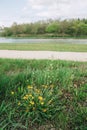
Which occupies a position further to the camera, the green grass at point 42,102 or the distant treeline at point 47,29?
the distant treeline at point 47,29

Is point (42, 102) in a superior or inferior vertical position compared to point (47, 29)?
superior

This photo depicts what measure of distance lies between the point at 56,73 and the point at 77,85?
52cm

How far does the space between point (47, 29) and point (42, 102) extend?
118 ft

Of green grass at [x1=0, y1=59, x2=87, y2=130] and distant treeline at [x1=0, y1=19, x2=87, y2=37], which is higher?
green grass at [x1=0, y1=59, x2=87, y2=130]

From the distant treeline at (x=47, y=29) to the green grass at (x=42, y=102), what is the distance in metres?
32.3

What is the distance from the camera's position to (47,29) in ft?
127

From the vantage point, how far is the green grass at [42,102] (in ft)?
10.3

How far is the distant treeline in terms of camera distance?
37.6m

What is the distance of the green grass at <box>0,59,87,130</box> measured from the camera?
3.14m

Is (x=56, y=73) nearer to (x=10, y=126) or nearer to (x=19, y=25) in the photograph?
(x=10, y=126)

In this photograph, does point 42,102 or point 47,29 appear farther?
point 47,29

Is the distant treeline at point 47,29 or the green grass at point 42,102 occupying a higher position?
the green grass at point 42,102

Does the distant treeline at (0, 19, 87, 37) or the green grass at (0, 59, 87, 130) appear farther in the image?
the distant treeline at (0, 19, 87, 37)

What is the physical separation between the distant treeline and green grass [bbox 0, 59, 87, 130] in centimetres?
3229
